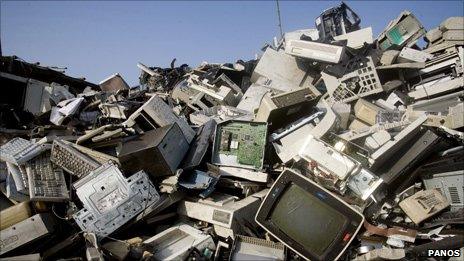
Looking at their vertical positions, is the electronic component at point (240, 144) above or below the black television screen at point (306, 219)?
above

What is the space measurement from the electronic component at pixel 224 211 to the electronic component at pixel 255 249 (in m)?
0.29

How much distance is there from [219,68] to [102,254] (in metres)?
6.27

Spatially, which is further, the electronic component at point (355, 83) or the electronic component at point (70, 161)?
the electronic component at point (355, 83)

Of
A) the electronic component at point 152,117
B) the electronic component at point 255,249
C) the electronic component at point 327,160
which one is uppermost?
the electronic component at point 152,117

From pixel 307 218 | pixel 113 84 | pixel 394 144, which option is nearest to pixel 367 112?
pixel 394 144

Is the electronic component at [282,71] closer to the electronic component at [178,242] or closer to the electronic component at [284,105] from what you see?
the electronic component at [284,105]

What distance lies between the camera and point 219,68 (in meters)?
9.16

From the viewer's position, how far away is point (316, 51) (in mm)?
7469

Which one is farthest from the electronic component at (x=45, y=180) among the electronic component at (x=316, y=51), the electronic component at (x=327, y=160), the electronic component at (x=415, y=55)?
the electronic component at (x=415, y=55)

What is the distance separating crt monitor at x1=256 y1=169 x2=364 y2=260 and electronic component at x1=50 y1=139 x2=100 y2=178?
243 centimetres

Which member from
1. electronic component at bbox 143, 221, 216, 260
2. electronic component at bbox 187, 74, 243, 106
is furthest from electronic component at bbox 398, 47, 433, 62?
electronic component at bbox 143, 221, 216, 260

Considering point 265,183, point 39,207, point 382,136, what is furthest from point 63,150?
point 382,136

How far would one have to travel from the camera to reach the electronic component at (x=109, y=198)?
4.24 meters

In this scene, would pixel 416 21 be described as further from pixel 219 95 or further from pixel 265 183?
pixel 265 183
